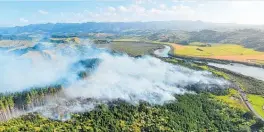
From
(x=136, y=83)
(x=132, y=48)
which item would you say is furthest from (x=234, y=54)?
(x=136, y=83)

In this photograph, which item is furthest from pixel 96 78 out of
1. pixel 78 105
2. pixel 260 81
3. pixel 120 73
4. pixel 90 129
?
pixel 260 81

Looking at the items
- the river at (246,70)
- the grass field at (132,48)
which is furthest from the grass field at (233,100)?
the grass field at (132,48)

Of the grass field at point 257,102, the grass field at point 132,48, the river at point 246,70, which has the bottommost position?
the grass field at point 257,102

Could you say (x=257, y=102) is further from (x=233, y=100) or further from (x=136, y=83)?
(x=136, y=83)

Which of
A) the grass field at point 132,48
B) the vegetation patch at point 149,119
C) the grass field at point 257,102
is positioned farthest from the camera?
the grass field at point 132,48

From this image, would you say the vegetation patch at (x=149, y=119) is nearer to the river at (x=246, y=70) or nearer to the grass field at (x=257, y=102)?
the grass field at (x=257, y=102)


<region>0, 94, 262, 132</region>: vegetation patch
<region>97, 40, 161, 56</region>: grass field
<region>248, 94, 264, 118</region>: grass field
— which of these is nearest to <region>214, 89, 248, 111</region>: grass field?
<region>248, 94, 264, 118</region>: grass field

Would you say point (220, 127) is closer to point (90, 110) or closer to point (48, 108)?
point (90, 110)
